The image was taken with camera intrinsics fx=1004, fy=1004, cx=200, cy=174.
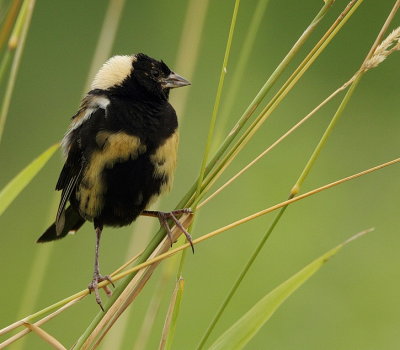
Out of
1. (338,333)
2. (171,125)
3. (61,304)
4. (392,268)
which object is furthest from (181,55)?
(392,268)

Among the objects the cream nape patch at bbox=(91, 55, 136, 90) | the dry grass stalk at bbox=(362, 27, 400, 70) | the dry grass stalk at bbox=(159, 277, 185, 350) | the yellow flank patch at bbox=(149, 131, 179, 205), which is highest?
the dry grass stalk at bbox=(362, 27, 400, 70)

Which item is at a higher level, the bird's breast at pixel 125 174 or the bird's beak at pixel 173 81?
the bird's beak at pixel 173 81

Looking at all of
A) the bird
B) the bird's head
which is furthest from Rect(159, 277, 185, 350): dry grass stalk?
the bird's head

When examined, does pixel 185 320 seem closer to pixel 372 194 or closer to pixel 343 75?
pixel 372 194

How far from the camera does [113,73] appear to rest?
3.26 m

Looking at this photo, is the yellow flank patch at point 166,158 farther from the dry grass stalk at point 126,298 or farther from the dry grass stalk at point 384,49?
the dry grass stalk at point 384,49

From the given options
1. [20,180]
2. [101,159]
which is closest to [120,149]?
[101,159]

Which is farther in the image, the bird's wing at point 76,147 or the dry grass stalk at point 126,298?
the bird's wing at point 76,147

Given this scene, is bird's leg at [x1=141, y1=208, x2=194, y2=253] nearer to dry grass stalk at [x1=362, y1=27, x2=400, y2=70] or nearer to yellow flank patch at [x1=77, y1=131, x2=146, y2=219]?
yellow flank patch at [x1=77, y1=131, x2=146, y2=219]

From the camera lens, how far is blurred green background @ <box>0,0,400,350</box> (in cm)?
480

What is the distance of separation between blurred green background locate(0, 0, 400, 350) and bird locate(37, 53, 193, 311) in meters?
1.46

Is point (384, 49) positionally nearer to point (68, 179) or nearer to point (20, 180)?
point (20, 180)

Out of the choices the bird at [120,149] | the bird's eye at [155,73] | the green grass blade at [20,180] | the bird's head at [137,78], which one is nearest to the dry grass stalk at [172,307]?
the green grass blade at [20,180]

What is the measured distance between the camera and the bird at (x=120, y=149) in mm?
2971
